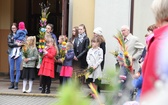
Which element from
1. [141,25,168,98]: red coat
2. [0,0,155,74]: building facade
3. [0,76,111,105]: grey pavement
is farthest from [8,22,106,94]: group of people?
[141,25,168,98]: red coat

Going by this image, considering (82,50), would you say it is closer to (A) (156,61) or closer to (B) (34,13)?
(B) (34,13)

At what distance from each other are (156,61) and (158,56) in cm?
2

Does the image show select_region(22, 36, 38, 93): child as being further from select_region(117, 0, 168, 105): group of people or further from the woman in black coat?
select_region(117, 0, 168, 105): group of people

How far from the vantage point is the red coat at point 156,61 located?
148 cm

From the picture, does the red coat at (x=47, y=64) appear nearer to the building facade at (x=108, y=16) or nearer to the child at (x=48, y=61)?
the child at (x=48, y=61)

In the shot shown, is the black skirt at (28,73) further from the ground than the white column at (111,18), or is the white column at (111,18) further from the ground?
the white column at (111,18)

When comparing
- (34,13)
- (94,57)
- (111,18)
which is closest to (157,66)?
(94,57)

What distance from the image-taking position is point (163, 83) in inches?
54.2

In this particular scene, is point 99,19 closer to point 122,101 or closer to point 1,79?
point 1,79

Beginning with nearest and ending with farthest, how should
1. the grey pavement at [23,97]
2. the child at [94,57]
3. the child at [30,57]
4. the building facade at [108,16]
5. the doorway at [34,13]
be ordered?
the grey pavement at [23,97]
the child at [94,57]
the child at [30,57]
the building facade at [108,16]
the doorway at [34,13]

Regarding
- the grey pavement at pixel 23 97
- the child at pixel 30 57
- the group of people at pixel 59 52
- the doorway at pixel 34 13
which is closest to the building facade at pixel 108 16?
the group of people at pixel 59 52

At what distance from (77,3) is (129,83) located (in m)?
9.52

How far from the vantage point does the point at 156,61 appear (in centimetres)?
160

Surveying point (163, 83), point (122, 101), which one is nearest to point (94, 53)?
point (122, 101)
